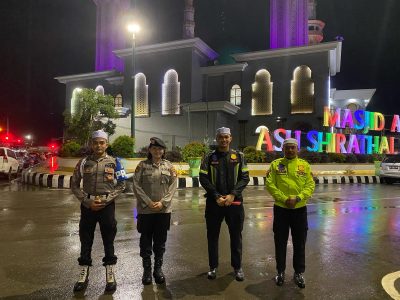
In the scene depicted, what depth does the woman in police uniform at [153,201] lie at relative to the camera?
434 centimetres

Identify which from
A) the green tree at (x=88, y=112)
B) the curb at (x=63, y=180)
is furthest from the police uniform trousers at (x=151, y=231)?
the green tree at (x=88, y=112)

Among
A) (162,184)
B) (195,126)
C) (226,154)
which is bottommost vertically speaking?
(162,184)

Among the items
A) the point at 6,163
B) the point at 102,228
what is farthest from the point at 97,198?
the point at 6,163

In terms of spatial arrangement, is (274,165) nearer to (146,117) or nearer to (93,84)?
(146,117)

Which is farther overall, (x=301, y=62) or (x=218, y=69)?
(x=218, y=69)

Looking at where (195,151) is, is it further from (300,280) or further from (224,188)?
(300,280)

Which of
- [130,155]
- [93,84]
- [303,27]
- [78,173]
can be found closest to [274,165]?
[78,173]

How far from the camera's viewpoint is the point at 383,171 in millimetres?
19281

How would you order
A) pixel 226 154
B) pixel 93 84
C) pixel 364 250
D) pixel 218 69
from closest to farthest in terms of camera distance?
pixel 226 154
pixel 364 250
pixel 218 69
pixel 93 84

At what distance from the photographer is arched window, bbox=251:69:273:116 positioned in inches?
1313

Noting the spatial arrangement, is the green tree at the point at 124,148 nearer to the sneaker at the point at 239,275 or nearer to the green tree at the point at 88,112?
the green tree at the point at 88,112

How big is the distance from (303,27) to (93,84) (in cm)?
2254

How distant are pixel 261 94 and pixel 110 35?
22.5 meters

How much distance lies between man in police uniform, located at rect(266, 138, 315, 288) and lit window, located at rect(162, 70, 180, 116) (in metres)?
29.7
